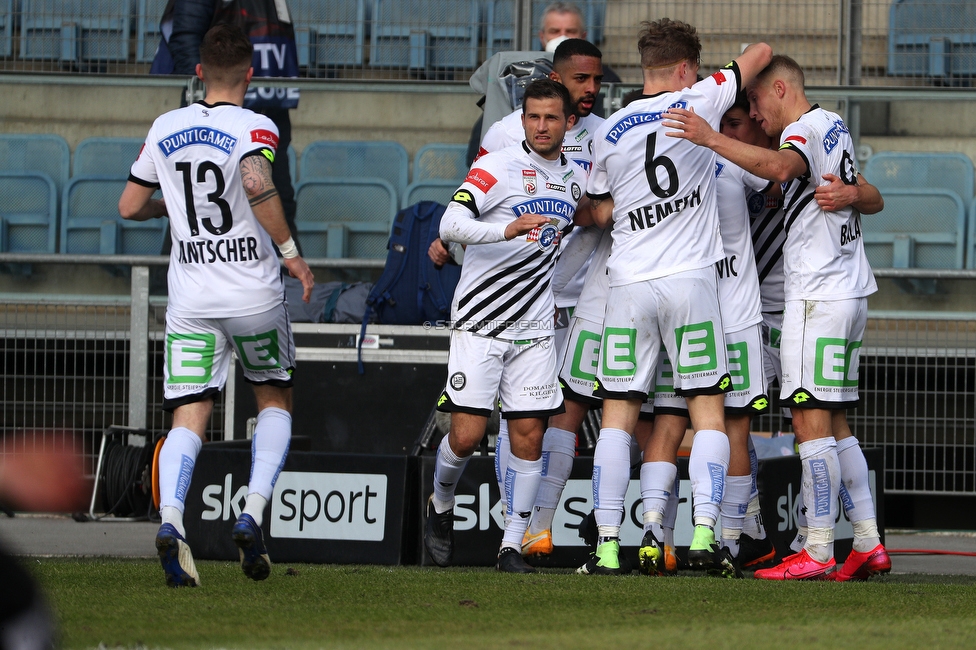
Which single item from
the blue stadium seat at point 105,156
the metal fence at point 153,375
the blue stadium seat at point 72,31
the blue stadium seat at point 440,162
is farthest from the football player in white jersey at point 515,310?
the blue stadium seat at point 72,31

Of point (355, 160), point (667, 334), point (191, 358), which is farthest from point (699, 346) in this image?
point (355, 160)

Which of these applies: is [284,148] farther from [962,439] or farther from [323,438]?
[962,439]

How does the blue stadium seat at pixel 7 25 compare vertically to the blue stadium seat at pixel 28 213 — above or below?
above

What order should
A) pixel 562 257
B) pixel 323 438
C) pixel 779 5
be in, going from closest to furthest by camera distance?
pixel 562 257 → pixel 323 438 → pixel 779 5

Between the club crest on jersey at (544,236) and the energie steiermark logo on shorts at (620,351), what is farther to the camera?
the club crest on jersey at (544,236)

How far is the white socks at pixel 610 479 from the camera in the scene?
5113mm

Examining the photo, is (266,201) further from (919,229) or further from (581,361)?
(919,229)

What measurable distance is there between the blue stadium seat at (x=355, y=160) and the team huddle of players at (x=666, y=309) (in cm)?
377

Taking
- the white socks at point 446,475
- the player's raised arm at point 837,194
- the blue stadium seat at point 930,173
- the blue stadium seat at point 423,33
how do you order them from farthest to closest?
the blue stadium seat at point 423,33 → the blue stadium seat at point 930,173 → the white socks at point 446,475 → the player's raised arm at point 837,194

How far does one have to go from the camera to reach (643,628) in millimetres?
3557

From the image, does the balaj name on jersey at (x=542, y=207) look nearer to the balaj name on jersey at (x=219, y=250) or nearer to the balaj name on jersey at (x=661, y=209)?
the balaj name on jersey at (x=661, y=209)

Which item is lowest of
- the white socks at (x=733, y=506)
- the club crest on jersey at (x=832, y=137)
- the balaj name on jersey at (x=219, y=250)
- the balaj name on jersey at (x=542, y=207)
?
the white socks at (x=733, y=506)

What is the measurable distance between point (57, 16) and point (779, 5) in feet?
18.7

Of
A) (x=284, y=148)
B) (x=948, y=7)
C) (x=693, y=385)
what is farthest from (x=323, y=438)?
(x=948, y=7)
